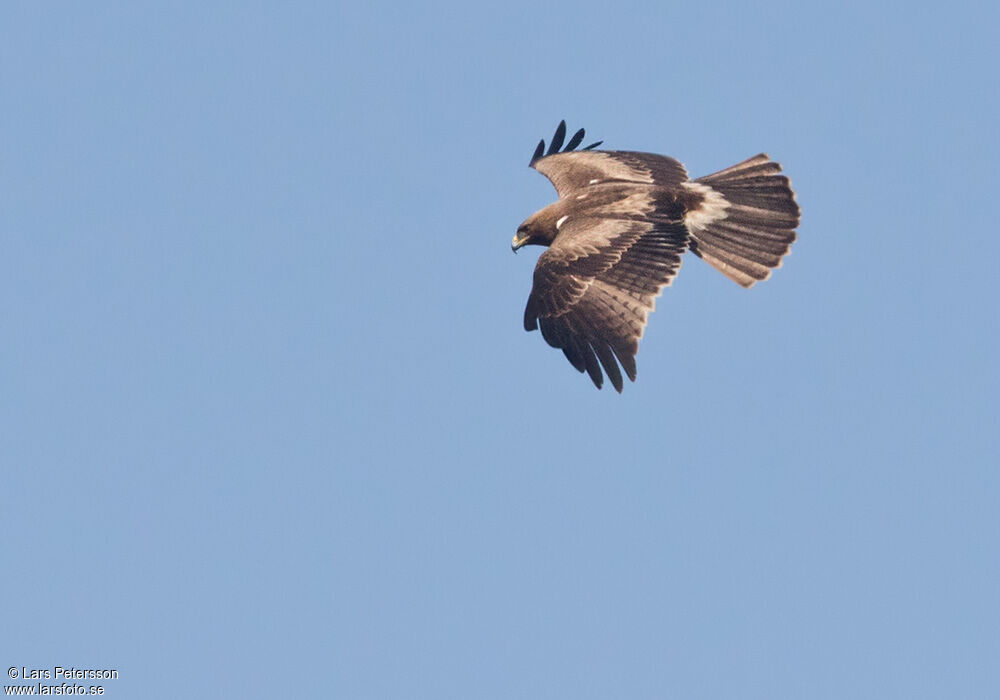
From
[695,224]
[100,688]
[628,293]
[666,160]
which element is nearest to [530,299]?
[628,293]

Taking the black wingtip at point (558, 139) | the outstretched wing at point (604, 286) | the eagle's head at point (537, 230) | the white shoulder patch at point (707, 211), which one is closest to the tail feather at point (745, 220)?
the white shoulder patch at point (707, 211)

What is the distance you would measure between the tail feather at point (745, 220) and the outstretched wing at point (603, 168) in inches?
27.2

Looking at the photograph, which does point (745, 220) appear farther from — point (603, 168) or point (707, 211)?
point (603, 168)

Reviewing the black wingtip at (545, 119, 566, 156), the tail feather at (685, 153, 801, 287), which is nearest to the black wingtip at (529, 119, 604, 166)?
the black wingtip at (545, 119, 566, 156)

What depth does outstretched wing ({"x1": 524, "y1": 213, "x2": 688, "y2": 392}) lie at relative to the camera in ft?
40.7

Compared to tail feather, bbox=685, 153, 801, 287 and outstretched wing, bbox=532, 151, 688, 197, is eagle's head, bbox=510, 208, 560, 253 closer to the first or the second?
outstretched wing, bbox=532, 151, 688, 197

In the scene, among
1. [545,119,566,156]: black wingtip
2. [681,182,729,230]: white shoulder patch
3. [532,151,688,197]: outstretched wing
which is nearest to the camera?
[681,182,729,230]: white shoulder patch

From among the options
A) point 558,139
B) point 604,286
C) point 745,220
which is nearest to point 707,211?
point 745,220

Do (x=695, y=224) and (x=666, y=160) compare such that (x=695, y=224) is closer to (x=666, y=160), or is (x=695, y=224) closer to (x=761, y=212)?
(x=761, y=212)

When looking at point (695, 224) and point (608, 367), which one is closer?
point (608, 367)

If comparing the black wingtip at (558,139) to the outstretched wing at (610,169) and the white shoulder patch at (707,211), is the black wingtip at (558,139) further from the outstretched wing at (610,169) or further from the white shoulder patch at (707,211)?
the white shoulder patch at (707,211)

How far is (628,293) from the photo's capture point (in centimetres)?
1284

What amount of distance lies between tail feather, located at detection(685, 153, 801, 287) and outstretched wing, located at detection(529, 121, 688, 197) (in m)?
0.69

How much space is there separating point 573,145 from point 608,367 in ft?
19.5
